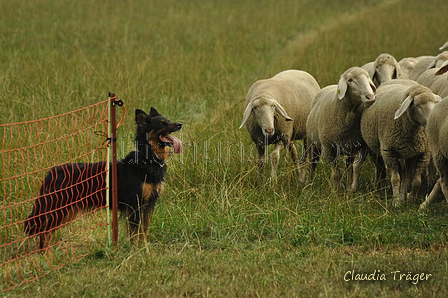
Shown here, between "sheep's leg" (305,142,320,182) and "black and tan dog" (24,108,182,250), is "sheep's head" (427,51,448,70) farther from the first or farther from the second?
→ "black and tan dog" (24,108,182,250)

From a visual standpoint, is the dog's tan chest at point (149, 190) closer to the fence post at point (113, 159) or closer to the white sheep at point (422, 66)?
the fence post at point (113, 159)

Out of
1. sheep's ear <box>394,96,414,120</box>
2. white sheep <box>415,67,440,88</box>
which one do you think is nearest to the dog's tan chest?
sheep's ear <box>394,96,414,120</box>

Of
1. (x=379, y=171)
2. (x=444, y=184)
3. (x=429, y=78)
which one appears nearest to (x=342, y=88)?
(x=379, y=171)

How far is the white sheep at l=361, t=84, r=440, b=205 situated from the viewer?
234 inches

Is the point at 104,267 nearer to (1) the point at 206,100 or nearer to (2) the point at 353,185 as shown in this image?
(2) the point at 353,185

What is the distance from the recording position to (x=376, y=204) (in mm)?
6070

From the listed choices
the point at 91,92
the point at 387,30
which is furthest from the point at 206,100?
the point at 387,30

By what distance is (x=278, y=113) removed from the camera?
726 centimetres

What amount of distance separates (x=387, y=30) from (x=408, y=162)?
13.0 metres

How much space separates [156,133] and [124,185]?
20.0 inches

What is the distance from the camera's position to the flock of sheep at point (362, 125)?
593 centimetres

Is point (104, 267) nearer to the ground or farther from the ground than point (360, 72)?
nearer to the ground

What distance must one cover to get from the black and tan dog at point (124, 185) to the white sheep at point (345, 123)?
2.25 meters

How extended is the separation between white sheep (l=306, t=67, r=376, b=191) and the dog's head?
2.17 meters
